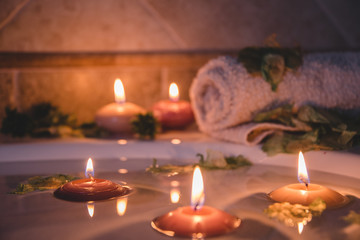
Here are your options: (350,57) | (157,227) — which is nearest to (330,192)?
(157,227)

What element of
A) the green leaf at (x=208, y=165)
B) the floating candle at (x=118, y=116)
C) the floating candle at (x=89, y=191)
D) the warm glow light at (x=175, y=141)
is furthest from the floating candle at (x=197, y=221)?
the floating candle at (x=118, y=116)

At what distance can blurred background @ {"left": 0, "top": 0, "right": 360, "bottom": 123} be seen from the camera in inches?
85.7

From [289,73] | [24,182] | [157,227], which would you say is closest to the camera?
[157,227]

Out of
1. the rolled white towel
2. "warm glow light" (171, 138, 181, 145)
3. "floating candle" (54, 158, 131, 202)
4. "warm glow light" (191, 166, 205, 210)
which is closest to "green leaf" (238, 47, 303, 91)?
the rolled white towel

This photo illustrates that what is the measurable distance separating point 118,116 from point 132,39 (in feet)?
1.54

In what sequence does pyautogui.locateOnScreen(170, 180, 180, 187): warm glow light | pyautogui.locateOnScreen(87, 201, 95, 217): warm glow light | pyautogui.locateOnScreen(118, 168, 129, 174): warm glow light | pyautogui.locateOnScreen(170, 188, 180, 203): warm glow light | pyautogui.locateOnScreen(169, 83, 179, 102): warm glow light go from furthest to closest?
pyautogui.locateOnScreen(169, 83, 179, 102): warm glow light, pyautogui.locateOnScreen(118, 168, 129, 174): warm glow light, pyautogui.locateOnScreen(170, 180, 180, 187): warm glow light, pyautogui.locateOnScreen(170, 188, 180, 203): warm glow light, pyautogui.locateOnScreen(87, 201, 95, 217): warm glow light

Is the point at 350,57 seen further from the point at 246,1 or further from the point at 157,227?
the point at 157,227

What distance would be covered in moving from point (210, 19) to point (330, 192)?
1338 mm

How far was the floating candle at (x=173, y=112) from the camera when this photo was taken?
2.07m

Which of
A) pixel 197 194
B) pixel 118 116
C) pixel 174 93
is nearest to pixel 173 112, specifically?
pixel 174 93

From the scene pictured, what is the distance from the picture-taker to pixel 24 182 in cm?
136

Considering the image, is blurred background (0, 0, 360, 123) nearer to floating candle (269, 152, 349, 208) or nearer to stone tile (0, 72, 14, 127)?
stone tile (0, 72, 14, 127)

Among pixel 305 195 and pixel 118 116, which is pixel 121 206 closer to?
pixel 305 195

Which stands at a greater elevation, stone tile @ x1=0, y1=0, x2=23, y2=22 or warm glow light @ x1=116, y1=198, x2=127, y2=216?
stone tile @ x1=0, y1=0, x2=23, y2=22
